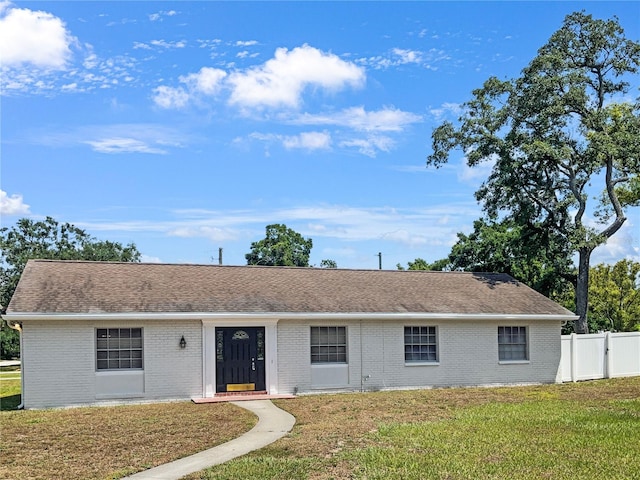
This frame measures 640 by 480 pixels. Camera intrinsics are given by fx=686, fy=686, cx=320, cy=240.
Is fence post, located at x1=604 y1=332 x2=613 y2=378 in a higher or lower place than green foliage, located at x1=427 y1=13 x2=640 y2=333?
lower

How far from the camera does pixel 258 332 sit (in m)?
20.2

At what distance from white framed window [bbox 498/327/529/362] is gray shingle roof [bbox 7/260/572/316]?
0.78 meters

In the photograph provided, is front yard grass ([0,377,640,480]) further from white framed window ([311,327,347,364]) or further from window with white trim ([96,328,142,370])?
white framed window ([311,327,347,364])

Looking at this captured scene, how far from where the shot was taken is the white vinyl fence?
2416 cm

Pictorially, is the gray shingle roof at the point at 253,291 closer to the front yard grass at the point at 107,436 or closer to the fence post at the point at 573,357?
the fence post at the point at 573,357

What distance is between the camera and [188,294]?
66.1ft

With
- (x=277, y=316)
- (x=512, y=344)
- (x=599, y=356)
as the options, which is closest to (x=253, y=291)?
(x=277, y=316)

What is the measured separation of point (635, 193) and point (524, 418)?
21.4m

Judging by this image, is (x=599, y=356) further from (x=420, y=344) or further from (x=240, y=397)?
(x=240, y=397)

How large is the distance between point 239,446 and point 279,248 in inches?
1648

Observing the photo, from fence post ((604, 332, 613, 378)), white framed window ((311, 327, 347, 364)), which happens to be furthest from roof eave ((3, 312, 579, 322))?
fence post ((604, 332, 613, 378))

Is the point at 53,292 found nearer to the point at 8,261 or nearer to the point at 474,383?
the point at 474,383

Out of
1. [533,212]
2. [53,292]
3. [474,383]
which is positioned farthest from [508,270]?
[53,292]

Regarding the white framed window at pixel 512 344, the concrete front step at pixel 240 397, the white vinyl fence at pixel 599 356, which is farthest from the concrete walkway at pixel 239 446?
the white vinyl fence at pixel 599 356
